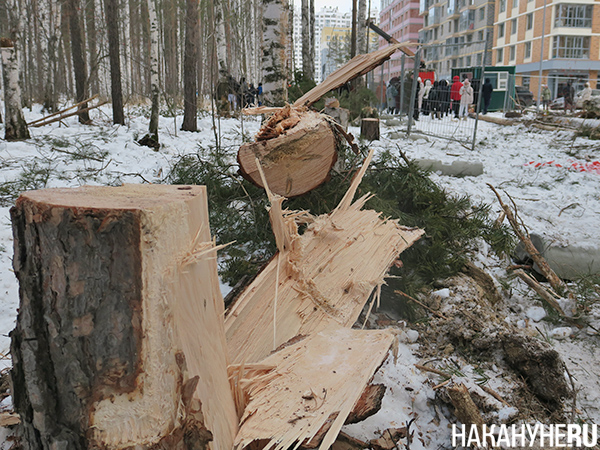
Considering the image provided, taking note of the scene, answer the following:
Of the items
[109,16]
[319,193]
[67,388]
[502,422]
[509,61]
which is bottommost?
[502,422]

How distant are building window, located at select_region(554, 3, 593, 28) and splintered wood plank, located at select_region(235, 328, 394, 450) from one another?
4464 cm

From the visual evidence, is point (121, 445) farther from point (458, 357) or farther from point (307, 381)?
point (458, 357)

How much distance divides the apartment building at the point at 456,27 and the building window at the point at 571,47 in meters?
6.92

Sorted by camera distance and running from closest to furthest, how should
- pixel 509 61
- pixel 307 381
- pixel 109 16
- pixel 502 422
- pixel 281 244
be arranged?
1. pixel 307 381
2. pixel 502 422
3. pixel 281 244
4. pixel 109 16
5. pixel 509 61

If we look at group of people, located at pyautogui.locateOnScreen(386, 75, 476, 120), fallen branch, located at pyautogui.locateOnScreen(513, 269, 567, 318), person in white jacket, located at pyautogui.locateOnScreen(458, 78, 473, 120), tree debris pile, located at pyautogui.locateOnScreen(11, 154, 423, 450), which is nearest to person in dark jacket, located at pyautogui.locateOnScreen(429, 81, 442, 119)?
group of people, located at pyautogui.locateOnScreen(386, 75, 476, 120)

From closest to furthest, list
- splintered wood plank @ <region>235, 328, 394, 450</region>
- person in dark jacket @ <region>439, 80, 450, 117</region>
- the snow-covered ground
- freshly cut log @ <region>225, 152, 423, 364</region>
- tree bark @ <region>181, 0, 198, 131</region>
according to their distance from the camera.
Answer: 1. splintered wood plank @ <region>235, 328, 394, 450</region>
2. freshly cut log @ <region>225, 152, 423, 364</region>
3. the snow-covered ground
4. tree bark @ <region>181, 0, 198, 131</region>
5. person in dark jacket @ <region>439, 80, 450, 117</region>

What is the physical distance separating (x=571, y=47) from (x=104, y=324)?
46029 mm

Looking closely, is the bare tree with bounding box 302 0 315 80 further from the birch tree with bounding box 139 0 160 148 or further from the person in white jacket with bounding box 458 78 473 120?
the birch tree with bounding box 139 0 160 148

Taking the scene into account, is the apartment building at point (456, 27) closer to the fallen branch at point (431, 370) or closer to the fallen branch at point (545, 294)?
the fallen branch at point (545, 294)

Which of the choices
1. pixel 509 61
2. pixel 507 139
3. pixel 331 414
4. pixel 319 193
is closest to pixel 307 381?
pixel 331 414

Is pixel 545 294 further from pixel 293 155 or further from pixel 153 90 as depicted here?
pixel 153 90

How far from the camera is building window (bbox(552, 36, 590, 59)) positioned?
37719 mm

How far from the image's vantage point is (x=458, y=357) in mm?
2711

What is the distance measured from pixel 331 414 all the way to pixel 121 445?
70 centimetres
